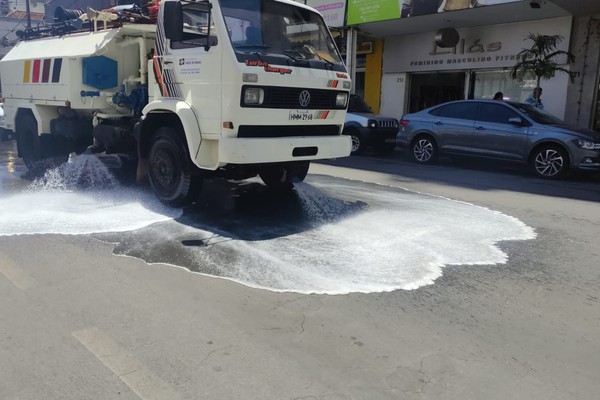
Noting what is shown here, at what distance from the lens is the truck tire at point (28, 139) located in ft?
31.0

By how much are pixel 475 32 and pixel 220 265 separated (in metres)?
14.5

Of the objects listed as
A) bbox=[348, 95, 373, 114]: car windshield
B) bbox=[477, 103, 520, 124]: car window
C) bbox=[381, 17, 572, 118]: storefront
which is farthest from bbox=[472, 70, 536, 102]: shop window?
bbox=[477, 103, 520, 124]: car window

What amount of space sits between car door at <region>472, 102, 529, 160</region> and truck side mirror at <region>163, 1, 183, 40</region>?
7.84 metres

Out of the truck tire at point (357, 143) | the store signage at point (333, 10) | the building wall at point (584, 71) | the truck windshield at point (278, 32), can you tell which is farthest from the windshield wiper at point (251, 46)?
the building wall at point (584, 71)

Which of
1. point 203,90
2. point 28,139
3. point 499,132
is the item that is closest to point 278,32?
point 203,90

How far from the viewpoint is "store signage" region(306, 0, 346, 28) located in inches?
657

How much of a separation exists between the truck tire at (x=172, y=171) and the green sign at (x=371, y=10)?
10432 millimetres

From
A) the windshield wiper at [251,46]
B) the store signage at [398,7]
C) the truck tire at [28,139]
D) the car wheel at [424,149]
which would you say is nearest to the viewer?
the windshield wiper at [251,46]

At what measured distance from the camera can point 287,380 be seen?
9.75 feet

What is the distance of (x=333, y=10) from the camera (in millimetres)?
16984

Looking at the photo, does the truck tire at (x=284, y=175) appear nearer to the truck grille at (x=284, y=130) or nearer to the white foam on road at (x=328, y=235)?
the white foam on road at (x=328, y=235)

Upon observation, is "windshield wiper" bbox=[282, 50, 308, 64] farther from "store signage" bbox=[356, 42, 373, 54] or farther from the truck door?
"store signage" bbox=[356, 42, 373, 54]

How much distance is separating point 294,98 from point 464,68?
1246 cm

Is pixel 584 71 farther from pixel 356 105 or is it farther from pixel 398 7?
pixel 356 105
